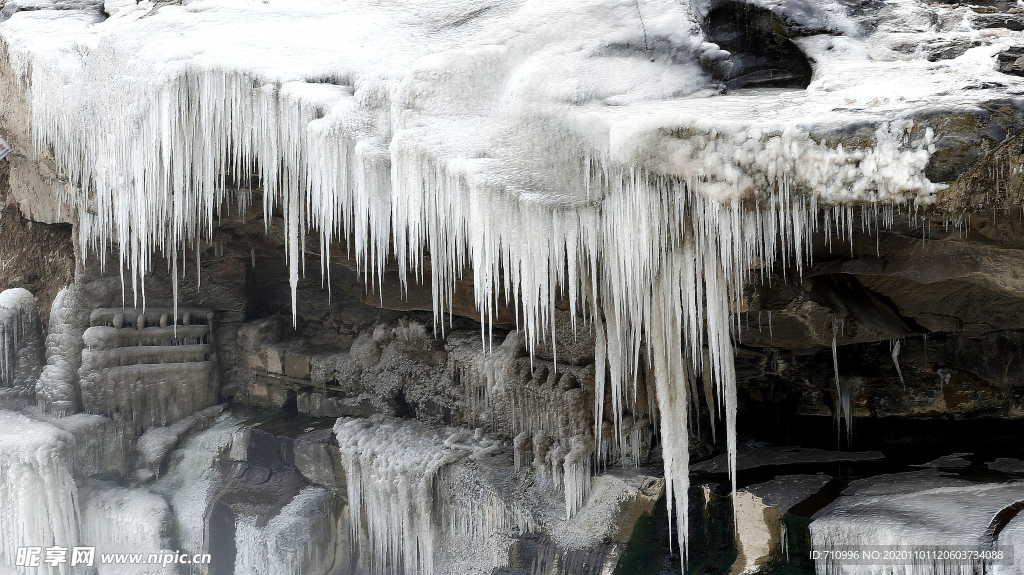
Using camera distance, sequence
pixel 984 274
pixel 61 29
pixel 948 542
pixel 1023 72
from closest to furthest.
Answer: pixel 1023 72
pixel 948 542
pixel 984 274
pixel 61 29

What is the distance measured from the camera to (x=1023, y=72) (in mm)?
3162

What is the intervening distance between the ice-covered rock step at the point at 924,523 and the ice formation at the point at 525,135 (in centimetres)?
87

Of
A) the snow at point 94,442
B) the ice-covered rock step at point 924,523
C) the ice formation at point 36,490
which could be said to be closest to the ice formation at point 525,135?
the ice-covered rock step at point 924,523

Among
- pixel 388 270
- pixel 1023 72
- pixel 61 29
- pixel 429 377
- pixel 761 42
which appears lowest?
pixel 429 377

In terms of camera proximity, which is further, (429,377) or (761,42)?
(429,377)

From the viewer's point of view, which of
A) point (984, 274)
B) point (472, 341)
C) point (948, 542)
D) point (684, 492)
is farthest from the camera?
point (472, 341)

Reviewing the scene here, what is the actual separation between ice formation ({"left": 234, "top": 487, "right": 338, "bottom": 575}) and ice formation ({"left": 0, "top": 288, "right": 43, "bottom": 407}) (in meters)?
2.73

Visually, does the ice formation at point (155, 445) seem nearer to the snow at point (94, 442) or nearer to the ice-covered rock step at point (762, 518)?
the snow at point (94, 442)

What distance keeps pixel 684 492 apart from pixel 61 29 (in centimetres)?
594

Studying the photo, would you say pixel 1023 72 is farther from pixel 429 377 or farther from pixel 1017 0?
pixel 429 377

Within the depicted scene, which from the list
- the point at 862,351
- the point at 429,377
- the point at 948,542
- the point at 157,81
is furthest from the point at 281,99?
the point at 862,351

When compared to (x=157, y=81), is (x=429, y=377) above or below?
below

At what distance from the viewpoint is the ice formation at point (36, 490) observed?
6.22m

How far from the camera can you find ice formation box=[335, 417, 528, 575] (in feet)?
18.7
